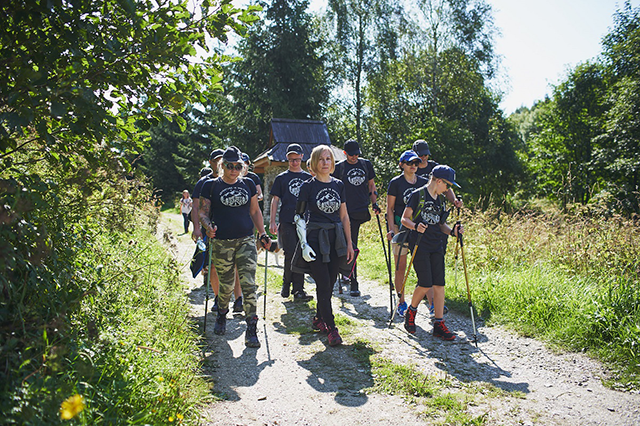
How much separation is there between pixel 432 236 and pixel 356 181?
206 centimetres

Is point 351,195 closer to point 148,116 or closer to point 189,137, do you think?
point 148,116

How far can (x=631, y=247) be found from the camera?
7031 mm

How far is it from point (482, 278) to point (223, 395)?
5.02 metres

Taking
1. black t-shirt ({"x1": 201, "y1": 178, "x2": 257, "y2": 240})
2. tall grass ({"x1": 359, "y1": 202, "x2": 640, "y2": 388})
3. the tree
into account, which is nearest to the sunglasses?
black t-shirt ({"x1": 201, "y1": 178, "x2": 257, "y2": 240})

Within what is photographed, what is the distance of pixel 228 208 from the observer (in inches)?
210

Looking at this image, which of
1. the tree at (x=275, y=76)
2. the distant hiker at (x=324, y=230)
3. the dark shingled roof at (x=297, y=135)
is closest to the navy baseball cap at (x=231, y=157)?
the distant hiker at (x=324, y=230)

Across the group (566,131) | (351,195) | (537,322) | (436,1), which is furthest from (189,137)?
(537,322)

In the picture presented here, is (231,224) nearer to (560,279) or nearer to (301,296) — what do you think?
(301,296)

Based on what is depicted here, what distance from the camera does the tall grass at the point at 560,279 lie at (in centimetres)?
499

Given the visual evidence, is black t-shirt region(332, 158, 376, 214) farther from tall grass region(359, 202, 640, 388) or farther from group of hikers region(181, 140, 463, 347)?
tall grass region(359, 202, 640, 388)

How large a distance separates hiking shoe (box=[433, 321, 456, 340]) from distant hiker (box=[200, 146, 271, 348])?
2.10 meters

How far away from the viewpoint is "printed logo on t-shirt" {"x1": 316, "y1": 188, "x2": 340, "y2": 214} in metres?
5.23

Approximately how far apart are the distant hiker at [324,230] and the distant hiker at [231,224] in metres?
0.59

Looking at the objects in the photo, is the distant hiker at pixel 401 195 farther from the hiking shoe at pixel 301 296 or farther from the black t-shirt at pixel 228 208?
the black t-shirt at pixel 228 208
